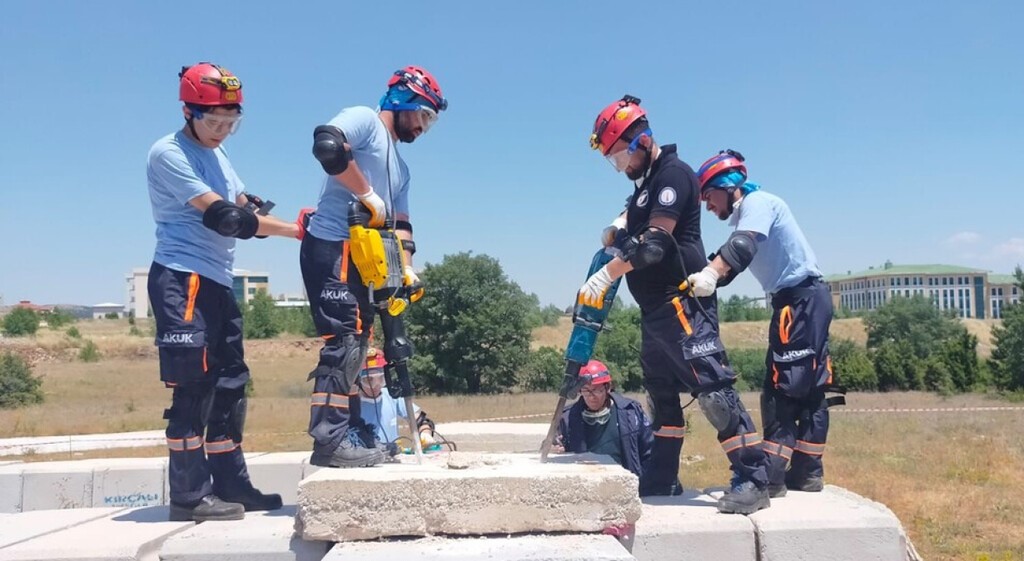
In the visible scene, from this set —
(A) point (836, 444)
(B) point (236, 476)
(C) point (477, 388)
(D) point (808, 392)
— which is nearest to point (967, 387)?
(C) point (477, 388)

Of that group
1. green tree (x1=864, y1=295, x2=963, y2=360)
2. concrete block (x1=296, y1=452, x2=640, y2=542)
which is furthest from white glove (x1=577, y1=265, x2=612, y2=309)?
green tree (x1=864, y1=295, x2=963, y2=360)

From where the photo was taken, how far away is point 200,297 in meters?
4.29

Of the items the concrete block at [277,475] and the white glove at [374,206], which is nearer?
the white glove at [374,206]

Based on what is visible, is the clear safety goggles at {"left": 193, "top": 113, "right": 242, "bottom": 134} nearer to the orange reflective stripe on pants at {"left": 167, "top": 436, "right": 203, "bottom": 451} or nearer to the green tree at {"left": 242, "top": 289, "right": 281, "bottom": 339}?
the orange reflective stripe on pants at {"left": 167, "top": 436, "right": 203, "bottom": 451}

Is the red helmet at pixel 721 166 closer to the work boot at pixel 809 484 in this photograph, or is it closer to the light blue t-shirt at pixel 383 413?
the work boot at pixel 809 484

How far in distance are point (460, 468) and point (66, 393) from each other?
114 ft

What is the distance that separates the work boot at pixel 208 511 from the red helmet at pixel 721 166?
345 centimetres

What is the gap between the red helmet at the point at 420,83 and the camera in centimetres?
476

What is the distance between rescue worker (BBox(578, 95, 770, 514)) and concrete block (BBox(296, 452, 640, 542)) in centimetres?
99

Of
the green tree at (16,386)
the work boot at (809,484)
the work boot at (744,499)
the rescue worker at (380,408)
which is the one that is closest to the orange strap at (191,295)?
the rescue worker at (380,408)

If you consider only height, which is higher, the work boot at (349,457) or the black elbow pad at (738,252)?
the black elbow pad at (738,252)

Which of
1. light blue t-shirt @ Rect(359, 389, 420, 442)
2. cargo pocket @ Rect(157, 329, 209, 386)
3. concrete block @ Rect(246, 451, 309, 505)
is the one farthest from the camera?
concrete block @ Rect(246, 451, 309, 505)

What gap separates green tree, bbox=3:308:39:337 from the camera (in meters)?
66.1

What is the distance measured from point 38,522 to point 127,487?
287 cm
